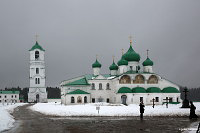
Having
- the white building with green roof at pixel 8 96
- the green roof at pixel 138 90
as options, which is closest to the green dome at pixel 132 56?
the green roof at pixel 138 90

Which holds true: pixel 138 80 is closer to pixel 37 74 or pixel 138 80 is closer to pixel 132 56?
pixel 132 56

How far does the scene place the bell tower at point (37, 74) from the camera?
90875 mm

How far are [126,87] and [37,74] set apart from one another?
4215 centimetres

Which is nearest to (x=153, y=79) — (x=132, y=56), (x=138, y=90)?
(x=138, y=90)

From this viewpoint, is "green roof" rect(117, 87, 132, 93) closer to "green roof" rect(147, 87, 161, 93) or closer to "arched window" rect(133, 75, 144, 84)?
"arched window" rect(133, 75, 144, 84)

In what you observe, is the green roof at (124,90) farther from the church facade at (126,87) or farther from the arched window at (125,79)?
the arched window at (125,79)

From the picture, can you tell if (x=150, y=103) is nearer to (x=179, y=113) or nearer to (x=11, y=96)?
(x=179, y=113)

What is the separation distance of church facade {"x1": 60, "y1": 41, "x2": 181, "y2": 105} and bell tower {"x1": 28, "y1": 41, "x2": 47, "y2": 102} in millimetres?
28533

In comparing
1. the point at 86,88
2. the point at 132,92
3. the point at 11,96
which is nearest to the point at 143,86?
the point at 132,92

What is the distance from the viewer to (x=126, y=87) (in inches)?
2250

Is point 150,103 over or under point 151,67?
under

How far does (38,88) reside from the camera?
9194 cm

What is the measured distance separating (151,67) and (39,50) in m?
41.2

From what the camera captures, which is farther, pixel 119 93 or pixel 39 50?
pixel 39 50
